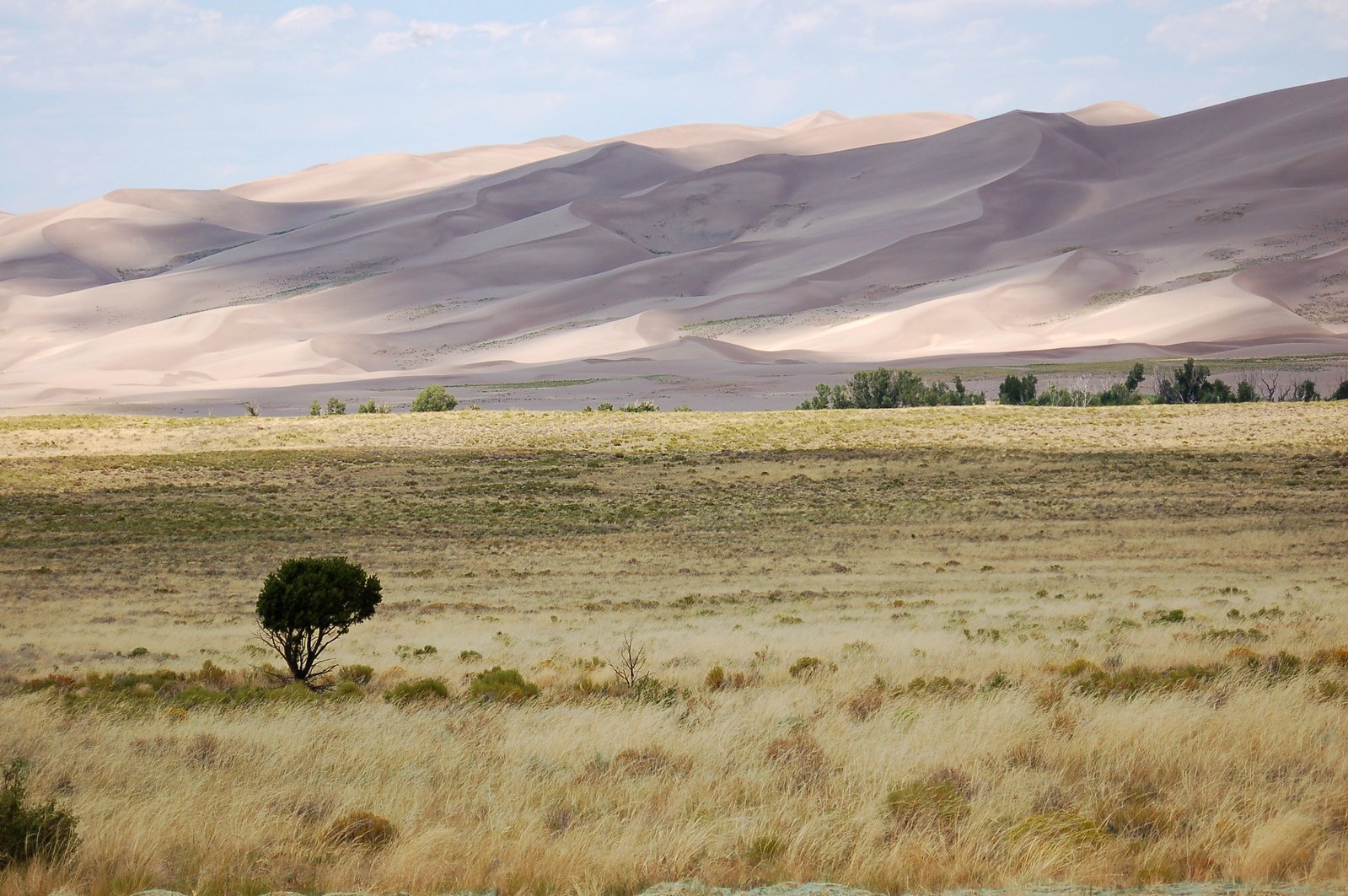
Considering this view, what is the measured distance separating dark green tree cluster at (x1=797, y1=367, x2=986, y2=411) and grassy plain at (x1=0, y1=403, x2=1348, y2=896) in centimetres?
4638

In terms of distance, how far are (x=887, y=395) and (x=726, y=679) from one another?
8200cm

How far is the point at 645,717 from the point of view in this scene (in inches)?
317

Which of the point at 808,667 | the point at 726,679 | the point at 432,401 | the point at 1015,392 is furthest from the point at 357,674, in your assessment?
the point at 1015,392

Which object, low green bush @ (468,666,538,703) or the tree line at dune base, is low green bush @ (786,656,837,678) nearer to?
low green bush @ (468,666,538,703)

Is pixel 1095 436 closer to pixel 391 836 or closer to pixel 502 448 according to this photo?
pixel 502 448

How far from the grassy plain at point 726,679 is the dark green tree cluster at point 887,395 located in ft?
152

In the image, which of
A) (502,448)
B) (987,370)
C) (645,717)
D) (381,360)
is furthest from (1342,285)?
(645,717)

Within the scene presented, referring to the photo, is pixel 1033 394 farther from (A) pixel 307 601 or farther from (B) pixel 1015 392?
(A) pixel 307 601

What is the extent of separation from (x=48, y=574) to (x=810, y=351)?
134m

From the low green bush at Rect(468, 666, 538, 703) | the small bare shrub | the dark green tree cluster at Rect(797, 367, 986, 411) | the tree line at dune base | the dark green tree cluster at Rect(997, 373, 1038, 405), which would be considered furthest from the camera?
the dark green tree cluster at Rect(997, 373, 1038, 405)

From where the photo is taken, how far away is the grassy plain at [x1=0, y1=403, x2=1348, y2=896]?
5145 millimetres

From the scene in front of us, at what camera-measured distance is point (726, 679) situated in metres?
10.5

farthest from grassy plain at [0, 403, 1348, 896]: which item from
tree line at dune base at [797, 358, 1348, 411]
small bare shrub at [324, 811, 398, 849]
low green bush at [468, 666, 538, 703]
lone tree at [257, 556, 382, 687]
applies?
tree line at dune base at [797, 358, 1348, 411]

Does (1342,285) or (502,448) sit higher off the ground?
(1342,285)
